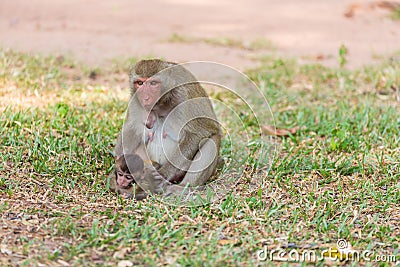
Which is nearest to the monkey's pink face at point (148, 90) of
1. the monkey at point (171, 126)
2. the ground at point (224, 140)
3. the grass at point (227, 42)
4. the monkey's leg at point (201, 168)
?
the monkey at point (171, 126)

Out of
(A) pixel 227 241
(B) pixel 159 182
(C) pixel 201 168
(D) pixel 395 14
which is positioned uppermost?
(D) pixel 395 14

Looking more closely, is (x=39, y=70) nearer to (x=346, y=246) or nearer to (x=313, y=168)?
(x=313, y=168)

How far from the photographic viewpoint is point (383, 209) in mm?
4863

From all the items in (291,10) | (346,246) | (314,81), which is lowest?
(346,246)

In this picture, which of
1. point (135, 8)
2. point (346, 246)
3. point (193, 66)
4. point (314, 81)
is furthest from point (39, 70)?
point (346, 246)

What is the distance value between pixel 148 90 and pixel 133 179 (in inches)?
25.4

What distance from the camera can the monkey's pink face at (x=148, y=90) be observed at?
16.0 ft

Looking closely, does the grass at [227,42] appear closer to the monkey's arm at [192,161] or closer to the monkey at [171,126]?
the monkey at [171,126]

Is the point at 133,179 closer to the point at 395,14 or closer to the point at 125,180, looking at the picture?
the point at 125,180

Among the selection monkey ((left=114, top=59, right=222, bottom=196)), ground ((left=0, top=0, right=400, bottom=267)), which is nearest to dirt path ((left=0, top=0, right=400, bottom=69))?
ground ((left=0, top=0, right=400, bottom=267))

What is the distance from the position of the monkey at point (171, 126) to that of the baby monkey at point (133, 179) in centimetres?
10

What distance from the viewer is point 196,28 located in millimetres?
10422

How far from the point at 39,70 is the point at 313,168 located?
3.58 metres

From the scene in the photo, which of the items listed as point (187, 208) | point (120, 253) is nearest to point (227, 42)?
point (187, 208)
